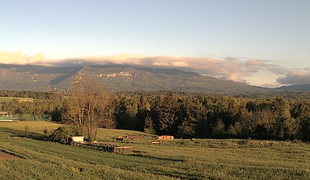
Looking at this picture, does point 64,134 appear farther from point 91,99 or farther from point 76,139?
point 91,99

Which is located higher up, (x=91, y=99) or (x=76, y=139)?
(x=91, y=99)

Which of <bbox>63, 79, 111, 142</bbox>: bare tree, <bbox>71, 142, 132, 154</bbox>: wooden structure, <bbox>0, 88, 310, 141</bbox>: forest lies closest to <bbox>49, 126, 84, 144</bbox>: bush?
<bbox>63, 79, 111, 142</bbox>: bare tree

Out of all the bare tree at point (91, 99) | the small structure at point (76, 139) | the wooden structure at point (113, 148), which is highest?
the bare tree at point (91, 99)

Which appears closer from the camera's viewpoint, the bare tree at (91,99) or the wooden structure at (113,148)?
the wooden structure at (113,148)

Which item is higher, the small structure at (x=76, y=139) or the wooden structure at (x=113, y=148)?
the wooden structure at (x=113, y=148)

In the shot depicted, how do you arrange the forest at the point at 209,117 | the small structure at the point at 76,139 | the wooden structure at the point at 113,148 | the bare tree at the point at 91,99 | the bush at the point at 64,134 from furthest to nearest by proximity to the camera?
the forest at the point at 209,117 → the bare tree at the point at 91,99 → the bush at the point at 64,134 → the small structure at the point at 76,139 → the wooden structure at the point at 113,148

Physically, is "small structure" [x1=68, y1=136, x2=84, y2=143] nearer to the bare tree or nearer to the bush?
the bush

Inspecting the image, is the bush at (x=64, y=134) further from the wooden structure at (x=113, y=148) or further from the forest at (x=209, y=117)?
the wooden structure at (x=113, y=148)

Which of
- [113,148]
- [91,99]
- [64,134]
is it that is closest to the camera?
[113,148]

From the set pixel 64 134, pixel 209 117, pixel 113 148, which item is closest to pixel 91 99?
pixel 64 134

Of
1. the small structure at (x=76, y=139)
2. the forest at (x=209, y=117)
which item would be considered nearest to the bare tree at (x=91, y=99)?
the forest at (x=209, y=117)

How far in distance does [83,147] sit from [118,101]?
248 feet

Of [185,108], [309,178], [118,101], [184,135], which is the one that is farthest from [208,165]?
[118,101]

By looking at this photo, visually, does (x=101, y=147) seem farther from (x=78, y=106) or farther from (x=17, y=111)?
(x=17, y=111)
